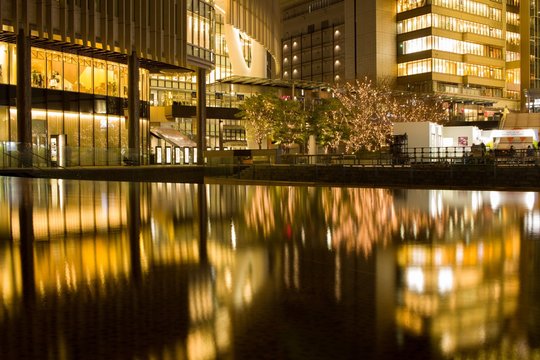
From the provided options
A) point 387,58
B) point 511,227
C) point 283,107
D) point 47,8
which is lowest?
point 511,227

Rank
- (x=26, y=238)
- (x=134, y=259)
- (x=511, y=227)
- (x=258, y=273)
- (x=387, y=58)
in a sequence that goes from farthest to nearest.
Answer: (x=387, y=58), (x=511, y=227), (x=26, y=238), (x=134, y=259), (x=258, y=273)

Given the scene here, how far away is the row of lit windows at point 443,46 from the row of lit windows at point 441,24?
2329mm

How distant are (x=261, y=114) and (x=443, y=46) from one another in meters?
63.9

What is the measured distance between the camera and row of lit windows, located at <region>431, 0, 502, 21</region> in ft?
393

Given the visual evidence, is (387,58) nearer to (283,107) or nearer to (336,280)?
(283,107)

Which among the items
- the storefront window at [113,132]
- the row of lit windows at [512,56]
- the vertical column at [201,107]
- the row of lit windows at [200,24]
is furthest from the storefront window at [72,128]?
the row of lit windows at [512,56]

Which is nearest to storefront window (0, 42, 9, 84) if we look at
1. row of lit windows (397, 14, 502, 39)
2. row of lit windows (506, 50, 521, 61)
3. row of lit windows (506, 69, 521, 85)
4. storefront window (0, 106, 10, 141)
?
storefront window (0, 106, 10, 141)

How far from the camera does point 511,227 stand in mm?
9211

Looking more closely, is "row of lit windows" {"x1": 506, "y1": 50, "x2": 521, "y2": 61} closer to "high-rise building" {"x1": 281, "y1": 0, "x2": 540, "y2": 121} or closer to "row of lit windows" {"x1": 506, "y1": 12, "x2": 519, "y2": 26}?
"high-rise building" {"x1": 281, "y1": 0, "x2": 540, "y2": 121}

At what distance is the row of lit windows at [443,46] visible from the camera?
116875 mm

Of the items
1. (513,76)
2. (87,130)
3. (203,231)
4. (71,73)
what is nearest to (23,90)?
(71,73)

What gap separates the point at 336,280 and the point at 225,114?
75411mm

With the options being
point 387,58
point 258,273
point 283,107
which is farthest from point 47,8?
point 387,58

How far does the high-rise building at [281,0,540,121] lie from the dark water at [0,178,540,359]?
344ft
